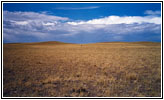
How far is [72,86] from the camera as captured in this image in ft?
23.5

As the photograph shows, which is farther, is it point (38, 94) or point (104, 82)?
point (104, 82)

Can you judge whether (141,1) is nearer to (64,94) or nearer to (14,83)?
(64,94)

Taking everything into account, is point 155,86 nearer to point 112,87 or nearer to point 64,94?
point 112,87

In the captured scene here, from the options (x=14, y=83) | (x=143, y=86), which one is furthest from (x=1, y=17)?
(x=143, y=86)

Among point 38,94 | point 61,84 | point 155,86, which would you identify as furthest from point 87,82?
point 155,86

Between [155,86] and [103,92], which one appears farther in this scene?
[155,86]

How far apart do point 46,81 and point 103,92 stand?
3.21m

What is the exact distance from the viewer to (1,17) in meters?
6.45

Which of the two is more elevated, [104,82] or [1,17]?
[1,17]

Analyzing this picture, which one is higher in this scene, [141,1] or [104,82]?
[141,1]

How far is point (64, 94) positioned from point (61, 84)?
1.36 metres

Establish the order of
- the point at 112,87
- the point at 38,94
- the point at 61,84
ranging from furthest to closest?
the point at 61,84 → the point at 112,87 → the point at 38,94

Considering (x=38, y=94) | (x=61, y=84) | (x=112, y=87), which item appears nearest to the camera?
(x=38, y=94)

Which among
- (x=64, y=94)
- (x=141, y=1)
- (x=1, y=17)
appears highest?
(x=141, y=1)
